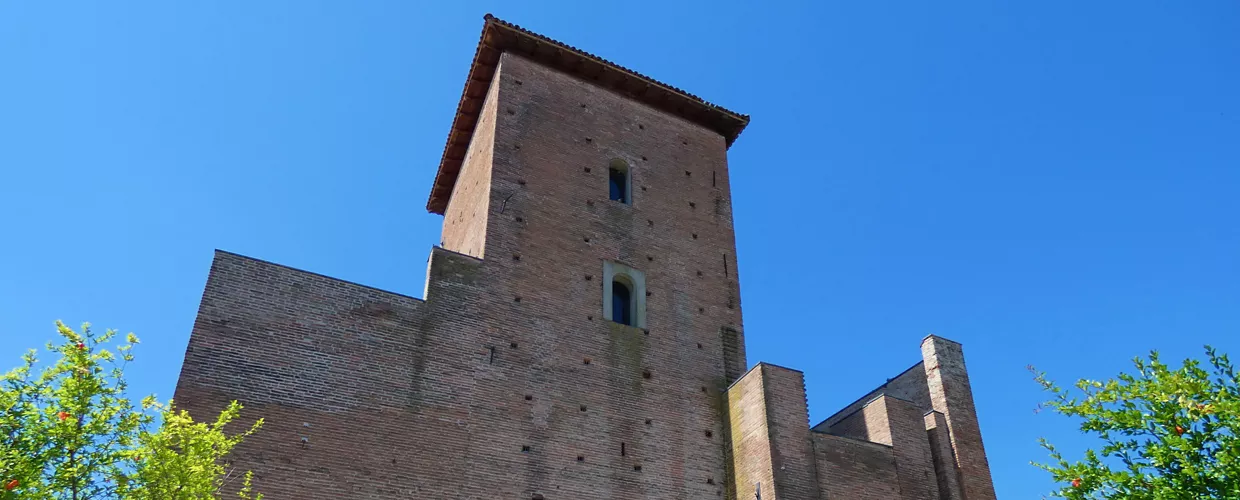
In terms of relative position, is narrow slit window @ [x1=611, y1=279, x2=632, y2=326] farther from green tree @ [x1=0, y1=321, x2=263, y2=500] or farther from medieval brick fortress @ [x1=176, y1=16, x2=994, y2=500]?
green tree @ [x1=0, y1=321, x2=263, y2=500]

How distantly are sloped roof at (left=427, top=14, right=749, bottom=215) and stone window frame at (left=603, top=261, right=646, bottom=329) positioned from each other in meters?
4.81

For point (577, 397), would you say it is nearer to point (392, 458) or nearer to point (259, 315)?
point (392, 458)

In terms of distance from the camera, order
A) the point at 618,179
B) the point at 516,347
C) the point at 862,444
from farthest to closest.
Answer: the point at 618,179
the point at 862,444
the point at 516,347

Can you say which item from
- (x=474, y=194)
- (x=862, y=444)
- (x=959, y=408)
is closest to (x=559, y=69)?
(x=474, y=194)

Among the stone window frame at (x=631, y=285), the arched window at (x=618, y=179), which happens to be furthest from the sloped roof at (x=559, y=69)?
the stone window frame at (x=631, y=285)

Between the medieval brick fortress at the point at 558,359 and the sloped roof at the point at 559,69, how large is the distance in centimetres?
5

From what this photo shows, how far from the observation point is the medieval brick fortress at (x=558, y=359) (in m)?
11.9

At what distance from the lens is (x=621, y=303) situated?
15734 mm

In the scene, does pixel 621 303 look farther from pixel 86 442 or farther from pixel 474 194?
pixel 86 442

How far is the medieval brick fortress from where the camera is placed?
11875 millimetres

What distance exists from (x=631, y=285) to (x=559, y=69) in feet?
17.3

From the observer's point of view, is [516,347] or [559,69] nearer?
[516,347]

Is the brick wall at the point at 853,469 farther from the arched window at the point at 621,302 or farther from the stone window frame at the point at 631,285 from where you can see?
the arched window at the point at 621,302

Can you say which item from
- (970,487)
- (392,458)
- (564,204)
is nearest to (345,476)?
(392,458)
